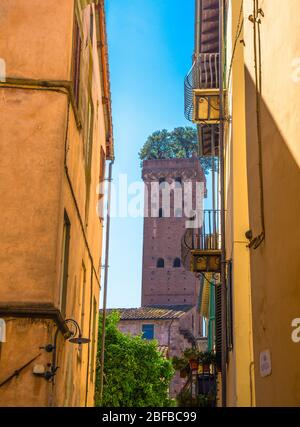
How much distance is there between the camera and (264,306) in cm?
850

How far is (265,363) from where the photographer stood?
8.30 metres

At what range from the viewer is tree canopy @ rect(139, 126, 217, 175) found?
92.1 m

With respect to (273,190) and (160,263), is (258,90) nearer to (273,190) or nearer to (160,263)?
(273,190)

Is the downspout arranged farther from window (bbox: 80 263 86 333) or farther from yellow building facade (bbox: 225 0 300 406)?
yellow building facade (bbox: 225 0 300 406)

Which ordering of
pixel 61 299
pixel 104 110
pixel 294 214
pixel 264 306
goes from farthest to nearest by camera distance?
pixel 104 110, pixel 61 299, pixel 264 306, pixel 294 214

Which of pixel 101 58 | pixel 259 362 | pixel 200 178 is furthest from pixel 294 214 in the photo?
pixel 200 178

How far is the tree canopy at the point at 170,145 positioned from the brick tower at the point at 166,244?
7642 millimetres

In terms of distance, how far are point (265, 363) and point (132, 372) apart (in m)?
34.6

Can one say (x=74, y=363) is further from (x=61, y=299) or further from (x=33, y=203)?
(x=33, y=203)

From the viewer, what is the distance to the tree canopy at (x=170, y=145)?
9212 cm

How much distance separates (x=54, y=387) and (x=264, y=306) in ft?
11.5

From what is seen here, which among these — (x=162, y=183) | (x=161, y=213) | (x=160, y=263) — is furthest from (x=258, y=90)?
(x=161, y=213)

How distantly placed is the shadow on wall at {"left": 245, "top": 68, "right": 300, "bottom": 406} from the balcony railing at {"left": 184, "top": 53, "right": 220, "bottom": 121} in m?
7.74

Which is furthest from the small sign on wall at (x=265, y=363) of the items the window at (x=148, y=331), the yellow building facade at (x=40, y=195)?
the window at (x=148, y=331)
